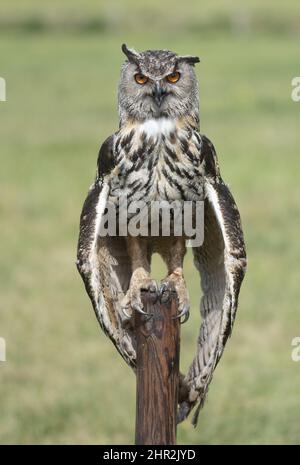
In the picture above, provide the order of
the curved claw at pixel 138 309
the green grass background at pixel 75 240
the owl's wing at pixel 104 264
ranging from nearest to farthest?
the curved claw at pixel 138 309, the owl's wing at pixel 104 264, the green grass background at pixel 75 240

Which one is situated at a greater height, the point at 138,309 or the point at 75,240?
the point at 75,240

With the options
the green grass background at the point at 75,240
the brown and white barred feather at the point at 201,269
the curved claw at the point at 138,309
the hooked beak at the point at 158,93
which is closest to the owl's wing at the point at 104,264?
the brown and white barred feather at the point at 201,269

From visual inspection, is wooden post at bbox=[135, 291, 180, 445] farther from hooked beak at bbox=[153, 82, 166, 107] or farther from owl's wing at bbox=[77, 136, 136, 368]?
hooked beak at bbox=[153, 82, 166, 107]

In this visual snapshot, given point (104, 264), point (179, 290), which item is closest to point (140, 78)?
point (104, 264)

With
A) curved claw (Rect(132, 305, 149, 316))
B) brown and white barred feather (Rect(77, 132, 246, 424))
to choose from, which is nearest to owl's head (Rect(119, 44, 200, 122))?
brown and white barred feather (Rect(77, 132, 246, 424))

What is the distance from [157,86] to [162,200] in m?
0.46

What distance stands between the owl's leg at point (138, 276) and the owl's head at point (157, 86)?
51cm

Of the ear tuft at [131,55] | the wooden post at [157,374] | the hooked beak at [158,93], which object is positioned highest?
the ear tuft at [131,55]

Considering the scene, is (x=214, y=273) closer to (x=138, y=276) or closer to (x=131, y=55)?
(x=138, y=276)

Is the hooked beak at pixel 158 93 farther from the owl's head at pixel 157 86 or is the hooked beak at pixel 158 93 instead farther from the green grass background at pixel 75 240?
the green grass background at pixel 75 240

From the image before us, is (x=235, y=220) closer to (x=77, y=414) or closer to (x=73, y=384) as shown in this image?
(x=77, y=414)

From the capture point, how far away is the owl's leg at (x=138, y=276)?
12.2ft

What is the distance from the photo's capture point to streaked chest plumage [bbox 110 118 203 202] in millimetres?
3863

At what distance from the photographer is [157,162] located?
155 inches
